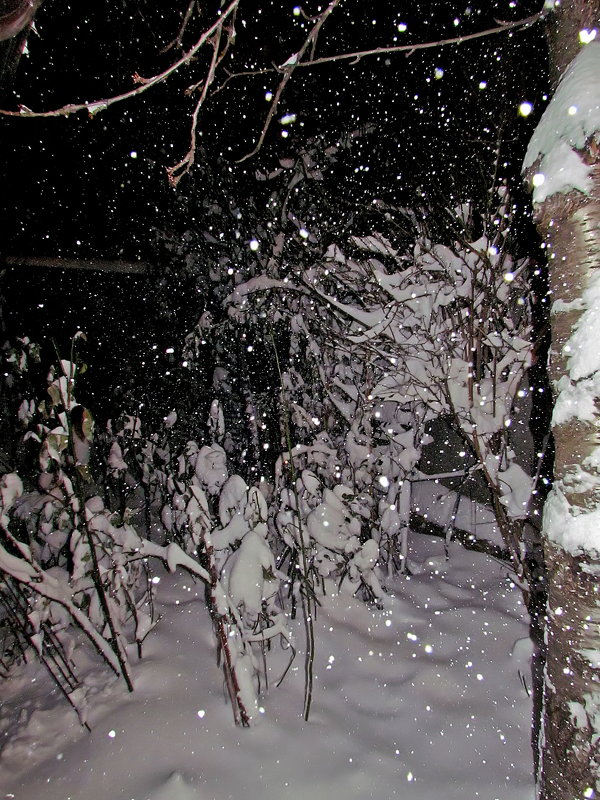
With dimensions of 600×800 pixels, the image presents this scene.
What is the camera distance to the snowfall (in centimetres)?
181

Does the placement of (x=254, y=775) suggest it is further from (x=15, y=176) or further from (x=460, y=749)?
(x=15, y=176)

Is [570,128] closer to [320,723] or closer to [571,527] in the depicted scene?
[571,527]

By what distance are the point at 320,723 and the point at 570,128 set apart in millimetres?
2733

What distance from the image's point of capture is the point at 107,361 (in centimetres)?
606

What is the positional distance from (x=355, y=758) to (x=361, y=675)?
0.55 meters

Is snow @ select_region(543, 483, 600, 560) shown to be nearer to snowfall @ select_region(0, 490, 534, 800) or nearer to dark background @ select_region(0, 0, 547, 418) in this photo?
snowfall @ select_region(0, 490, 534, 800)

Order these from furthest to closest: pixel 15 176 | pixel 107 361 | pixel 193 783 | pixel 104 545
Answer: pixel 107 361
pixel 15 176
pixel 104 545
pixel 193 783

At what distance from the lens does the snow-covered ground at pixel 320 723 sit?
181cm

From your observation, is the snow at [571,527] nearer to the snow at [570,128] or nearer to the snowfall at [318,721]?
the snow at [570,128]

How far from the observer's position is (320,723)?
2133 millimetres

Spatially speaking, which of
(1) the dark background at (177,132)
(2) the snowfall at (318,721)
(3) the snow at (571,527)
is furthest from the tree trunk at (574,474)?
(1) the dark background at (177,132)

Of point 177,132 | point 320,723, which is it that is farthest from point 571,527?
point 177,132

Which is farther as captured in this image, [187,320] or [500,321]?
[187,320]

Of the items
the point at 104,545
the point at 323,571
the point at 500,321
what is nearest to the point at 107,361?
the point at 104,545
